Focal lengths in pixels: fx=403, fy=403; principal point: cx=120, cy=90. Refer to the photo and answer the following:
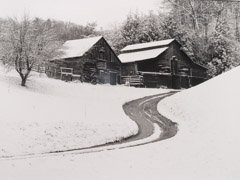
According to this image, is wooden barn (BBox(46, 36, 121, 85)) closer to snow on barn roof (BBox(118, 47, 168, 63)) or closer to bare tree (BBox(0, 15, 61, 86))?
snow on barn roof (BBox(118, 47, 168, 63))

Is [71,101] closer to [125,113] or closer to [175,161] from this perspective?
[125,113]

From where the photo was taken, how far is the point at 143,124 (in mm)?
22703

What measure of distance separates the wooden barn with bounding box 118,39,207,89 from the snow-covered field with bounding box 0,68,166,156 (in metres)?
11.5

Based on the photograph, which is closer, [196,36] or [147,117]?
[147,117]

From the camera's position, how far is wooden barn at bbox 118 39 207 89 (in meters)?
37.5

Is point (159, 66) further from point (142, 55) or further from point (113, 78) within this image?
point (113, 78)

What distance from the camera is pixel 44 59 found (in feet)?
88.1

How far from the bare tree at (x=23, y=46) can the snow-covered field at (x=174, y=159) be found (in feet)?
32.8

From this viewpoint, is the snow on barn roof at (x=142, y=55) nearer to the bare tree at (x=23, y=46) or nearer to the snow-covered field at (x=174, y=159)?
the bare tree at (x=23, y=46)

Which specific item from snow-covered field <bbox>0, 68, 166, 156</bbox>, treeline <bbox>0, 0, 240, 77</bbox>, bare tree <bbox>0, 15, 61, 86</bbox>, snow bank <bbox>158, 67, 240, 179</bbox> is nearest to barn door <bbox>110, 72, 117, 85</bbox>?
treeline <bbox>0, 0, 240, 77</bbox>

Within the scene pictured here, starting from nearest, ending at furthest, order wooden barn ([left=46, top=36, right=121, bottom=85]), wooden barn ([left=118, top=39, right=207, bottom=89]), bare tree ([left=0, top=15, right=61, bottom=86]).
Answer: bare tree ([left=0, top=15, right=61, bottom=86]) → wooden barn ([left=46, top=36, right=121, bottom=85]) → wooden barn ([left=118, top=39, right=207, bottom=89])

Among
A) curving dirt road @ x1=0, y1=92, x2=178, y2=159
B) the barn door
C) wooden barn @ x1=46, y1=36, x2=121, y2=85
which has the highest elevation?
wooden barn @ x1=46, y1=36, x2=121, y2=85

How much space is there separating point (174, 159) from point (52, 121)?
709cm

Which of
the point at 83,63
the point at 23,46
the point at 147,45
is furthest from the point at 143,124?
the point at 147,45
